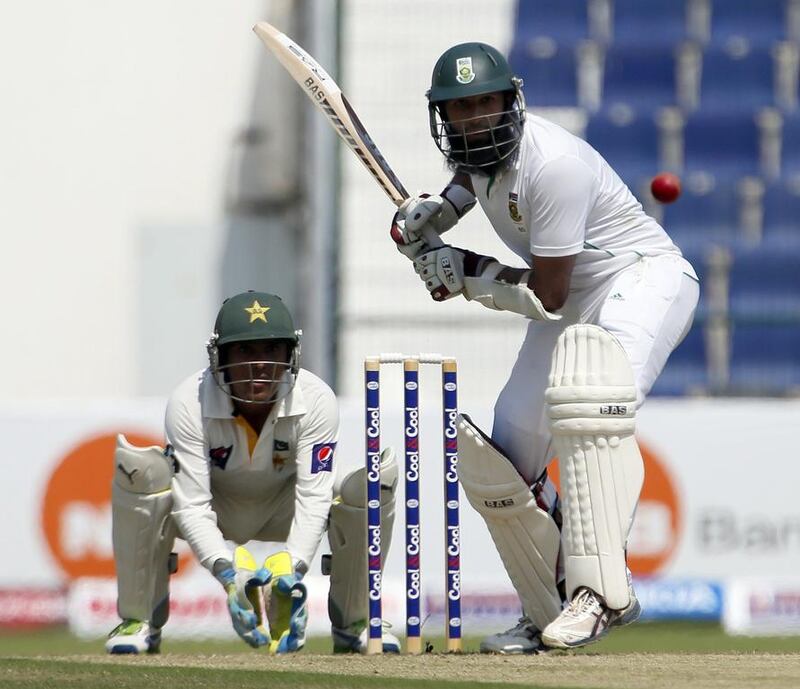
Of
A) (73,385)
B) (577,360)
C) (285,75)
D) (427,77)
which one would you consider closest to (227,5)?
(285,75)

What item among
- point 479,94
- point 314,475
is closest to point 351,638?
point 314,475

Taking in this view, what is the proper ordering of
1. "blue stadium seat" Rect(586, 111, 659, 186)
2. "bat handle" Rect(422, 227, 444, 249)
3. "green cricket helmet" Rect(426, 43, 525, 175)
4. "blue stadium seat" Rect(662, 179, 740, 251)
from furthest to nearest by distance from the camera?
"blue stadium seat" Rect(586, 111, 659, 186), "blue stadium seat" Rect(662, 179, 740, 251), "bat handle" Rect(422, 227, 444, 249), "green cricket helmet" Rect(426, 43, 525, 175)

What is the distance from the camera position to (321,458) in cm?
417

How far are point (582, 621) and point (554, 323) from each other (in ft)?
2.32

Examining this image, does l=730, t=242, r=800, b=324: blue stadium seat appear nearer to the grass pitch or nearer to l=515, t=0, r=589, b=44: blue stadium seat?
l=515, t=0, r=589, b=44: blue stadium seat

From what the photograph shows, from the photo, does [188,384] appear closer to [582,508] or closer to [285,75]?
[582,508]

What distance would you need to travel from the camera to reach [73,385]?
426 inches

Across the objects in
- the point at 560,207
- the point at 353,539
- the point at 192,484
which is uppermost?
the point at 560,207

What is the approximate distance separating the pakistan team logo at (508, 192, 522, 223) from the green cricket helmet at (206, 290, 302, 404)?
681 mm

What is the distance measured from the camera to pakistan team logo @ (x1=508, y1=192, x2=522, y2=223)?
3.63 m

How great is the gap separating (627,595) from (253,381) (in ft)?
3.55

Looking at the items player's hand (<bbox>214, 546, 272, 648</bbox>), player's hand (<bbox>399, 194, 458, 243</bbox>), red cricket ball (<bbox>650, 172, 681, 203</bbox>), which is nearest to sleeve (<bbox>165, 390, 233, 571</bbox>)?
player's hand (<bbox>214, 546, 272, 648</bbox>)

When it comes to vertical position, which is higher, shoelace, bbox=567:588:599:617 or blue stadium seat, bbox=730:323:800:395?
blue stadium seat, bbox=730:323:800:395

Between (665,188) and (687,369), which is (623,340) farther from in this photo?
(687,369)
